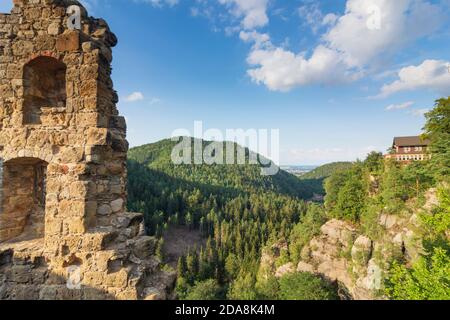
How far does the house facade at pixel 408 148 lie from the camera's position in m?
33.5

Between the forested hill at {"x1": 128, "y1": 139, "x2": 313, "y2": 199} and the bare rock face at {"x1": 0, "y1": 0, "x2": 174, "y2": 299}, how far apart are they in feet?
311

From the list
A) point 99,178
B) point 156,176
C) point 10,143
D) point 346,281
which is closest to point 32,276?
point 99,178

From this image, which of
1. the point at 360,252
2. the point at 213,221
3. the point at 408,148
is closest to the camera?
the point at 360,252

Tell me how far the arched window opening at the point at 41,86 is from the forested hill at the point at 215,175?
310 ft

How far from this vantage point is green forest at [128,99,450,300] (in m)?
12.4

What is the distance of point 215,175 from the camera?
135 m

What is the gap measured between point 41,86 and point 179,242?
72.5m

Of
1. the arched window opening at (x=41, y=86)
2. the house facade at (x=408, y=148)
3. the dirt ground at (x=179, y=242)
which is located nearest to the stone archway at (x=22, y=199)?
the arched window opening at (x=41, y=86)

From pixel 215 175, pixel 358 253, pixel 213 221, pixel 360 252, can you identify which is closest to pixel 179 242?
pixel 213 221

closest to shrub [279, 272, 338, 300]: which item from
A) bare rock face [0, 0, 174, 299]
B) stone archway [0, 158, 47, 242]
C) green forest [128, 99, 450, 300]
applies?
green forest [128, 99, 450, 300]

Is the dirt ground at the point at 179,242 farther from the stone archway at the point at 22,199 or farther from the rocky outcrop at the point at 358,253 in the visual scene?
the stone archway at the point at 22,199

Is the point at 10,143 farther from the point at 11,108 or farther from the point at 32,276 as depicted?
the point at 32,276

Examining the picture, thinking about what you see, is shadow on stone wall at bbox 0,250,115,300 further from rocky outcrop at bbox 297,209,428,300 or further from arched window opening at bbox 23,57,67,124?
rocky outcrop at bbox 297,209,428,300

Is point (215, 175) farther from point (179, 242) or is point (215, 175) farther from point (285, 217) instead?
point (179, 242)
